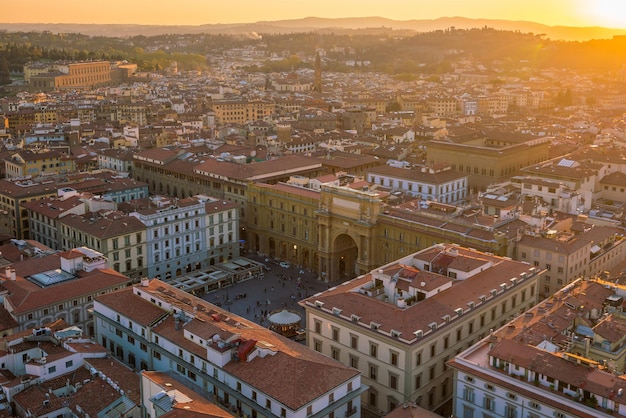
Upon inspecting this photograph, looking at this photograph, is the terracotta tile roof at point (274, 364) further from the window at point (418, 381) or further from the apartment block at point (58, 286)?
the apartment block at point (58, 286)

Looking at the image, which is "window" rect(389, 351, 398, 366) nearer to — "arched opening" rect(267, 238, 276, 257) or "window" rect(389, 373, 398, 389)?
"window" rect(389, 373, 398, 389)

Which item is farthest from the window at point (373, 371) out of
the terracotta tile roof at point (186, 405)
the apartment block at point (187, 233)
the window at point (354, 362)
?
the apartment block at point (187, 233)

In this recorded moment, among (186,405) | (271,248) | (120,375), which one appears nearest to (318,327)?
(120,375)

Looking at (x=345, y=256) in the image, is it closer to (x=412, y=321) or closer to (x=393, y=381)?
(x=412, y=321)

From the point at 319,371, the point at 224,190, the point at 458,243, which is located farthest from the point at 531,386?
the point at 224,190

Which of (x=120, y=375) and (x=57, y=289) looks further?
(x=57, y=289)
